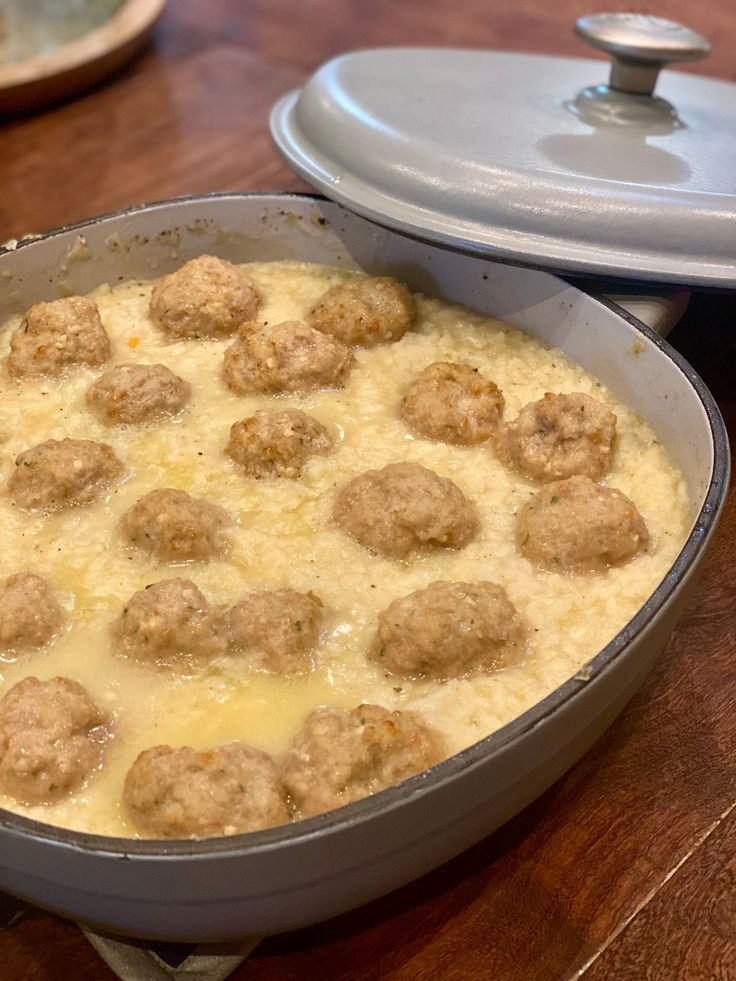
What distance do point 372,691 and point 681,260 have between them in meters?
1.20

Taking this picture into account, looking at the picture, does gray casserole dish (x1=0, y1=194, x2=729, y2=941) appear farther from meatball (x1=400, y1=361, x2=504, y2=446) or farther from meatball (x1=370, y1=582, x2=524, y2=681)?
meatball (x1=400, y1=361, x2=504, y2=446)

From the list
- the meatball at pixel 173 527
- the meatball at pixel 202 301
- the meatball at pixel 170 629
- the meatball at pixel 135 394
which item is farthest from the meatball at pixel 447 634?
the meatball at pixel 202 301

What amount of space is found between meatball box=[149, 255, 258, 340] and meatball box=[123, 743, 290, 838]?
1302 millimetres

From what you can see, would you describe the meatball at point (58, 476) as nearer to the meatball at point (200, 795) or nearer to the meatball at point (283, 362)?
the meatball at point (283, 362)

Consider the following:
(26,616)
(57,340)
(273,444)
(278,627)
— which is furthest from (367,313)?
(26,616)

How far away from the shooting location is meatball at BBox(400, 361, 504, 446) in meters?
2.11

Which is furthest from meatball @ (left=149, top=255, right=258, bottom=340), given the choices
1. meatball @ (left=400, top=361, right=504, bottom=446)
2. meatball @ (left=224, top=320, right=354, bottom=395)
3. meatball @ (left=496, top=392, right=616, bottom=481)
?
meatball @ (left=496, top=392, right=616, bottom=481)

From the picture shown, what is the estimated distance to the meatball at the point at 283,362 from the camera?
222cm

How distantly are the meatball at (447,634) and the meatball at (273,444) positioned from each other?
1.63 feet

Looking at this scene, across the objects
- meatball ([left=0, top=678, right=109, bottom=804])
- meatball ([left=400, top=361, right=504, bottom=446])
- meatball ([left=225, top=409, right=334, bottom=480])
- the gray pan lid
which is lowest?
meatball ([left=0, top=678, right=109, bottom=804])

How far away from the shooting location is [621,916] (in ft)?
5.08

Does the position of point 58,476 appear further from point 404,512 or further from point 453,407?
point 453,407

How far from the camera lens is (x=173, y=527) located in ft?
5.92

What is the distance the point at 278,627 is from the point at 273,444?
0.51 metres
